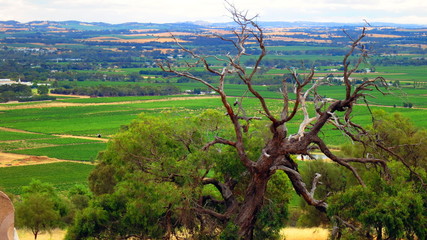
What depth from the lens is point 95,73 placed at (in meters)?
164

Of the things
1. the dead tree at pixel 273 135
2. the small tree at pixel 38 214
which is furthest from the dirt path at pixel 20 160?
the dead tree at pixel 273 135

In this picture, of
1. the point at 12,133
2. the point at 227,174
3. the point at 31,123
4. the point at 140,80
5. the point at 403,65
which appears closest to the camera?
the point at 227,174

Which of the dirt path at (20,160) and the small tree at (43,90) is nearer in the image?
the dirt path at (20,160)

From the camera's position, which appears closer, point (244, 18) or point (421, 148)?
point (244, 18)

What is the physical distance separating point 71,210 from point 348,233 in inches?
702

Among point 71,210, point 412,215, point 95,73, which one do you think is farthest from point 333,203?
point 95,73

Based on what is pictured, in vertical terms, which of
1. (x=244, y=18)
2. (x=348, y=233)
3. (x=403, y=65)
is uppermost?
(x=244, y=18)

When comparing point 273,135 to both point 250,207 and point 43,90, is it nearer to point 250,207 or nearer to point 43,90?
point 250,207

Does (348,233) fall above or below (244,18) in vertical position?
below

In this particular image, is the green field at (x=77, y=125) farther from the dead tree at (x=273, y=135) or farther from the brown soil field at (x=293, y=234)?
the dead tree at (x=273, y=135)

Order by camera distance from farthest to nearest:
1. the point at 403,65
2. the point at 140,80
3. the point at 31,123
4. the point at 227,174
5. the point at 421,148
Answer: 1. the point at 403,65
2. the point at 140,80
3. the point at 31,123
4. the point at 421,148
5. the point at 227,174

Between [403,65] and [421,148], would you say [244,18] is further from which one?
[403,65]

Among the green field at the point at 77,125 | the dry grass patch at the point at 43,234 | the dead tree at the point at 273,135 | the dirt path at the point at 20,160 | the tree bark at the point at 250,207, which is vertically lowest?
the green field at the point at 77,125

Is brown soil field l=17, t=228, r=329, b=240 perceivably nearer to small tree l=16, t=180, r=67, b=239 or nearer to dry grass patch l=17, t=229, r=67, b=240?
dry grass patch l=17, t=229, r=67, b=240
